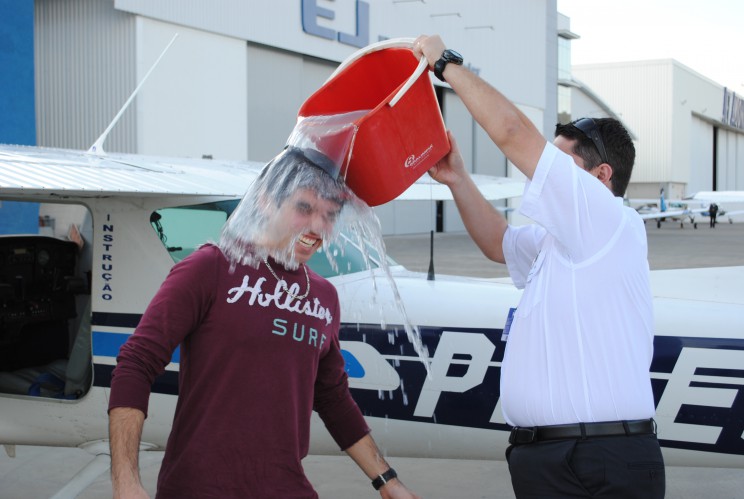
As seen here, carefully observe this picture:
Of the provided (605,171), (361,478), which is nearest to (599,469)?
(605,171)

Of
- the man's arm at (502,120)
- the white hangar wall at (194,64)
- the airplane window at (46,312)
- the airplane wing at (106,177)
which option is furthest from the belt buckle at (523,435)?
the white hangar wall at (194,64)

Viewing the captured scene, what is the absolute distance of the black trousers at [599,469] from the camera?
6.71ft

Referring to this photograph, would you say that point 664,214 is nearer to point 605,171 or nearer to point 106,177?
point 106,177

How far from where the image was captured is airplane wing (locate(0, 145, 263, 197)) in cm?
325

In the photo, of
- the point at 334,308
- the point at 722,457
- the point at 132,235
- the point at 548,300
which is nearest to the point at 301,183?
the point at 334,308

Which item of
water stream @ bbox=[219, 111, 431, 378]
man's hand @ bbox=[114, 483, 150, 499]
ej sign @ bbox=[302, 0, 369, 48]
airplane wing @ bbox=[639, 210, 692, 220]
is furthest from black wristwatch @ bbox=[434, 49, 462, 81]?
airplane wing @ bbox=[639, 210, 692, 220]

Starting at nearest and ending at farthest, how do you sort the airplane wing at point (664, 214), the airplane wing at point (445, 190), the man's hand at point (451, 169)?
the man's hand at point (451, 169) → the airplane wing at point (445, 190) → the airplane wing at point (664, 214)

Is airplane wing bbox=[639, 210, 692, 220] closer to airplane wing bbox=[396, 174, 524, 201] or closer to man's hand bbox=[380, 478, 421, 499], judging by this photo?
airplane wing bbox=[396, 174, 524, 201]

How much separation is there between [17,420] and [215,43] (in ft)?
49.7

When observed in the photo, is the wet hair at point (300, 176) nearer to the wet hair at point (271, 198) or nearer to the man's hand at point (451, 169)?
the wet hair at point (271, 198)

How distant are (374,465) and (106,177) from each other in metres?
2.01

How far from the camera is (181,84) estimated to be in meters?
17.2

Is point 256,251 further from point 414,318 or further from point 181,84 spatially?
point 181,84

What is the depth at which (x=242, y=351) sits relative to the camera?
1.95 meters
